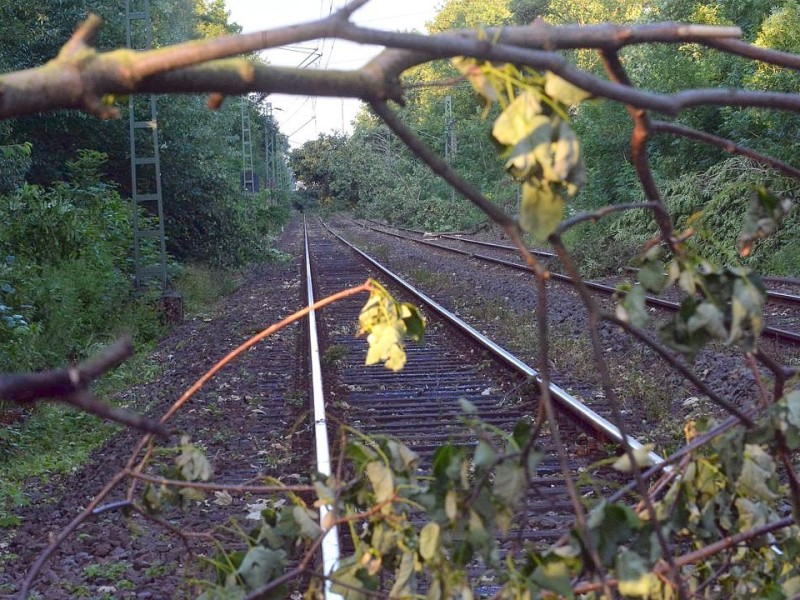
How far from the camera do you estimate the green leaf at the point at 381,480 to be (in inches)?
72.1

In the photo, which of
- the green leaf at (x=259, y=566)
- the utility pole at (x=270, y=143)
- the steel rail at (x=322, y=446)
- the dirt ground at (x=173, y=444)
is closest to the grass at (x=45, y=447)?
the dirt ground at (x=173, y=444)

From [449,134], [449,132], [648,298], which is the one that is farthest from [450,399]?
[449,134]

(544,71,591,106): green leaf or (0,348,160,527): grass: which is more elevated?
(544,71,591,106): green leaf

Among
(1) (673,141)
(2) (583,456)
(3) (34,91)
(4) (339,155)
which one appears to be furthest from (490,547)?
(4) (339,155)

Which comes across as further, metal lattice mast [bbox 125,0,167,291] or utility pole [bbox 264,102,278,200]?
utility pole [bbox 264,102,278,200]

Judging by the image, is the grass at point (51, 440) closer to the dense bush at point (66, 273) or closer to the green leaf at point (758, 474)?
the dense bush at point (66, 273)

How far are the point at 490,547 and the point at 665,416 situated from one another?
5.64m

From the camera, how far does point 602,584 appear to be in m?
1.58

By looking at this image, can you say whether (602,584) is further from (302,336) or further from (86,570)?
(302,336)

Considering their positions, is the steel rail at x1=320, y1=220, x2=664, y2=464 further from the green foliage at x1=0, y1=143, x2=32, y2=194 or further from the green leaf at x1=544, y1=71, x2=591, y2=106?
the green foliage at x1=0, y1=143, x2=32, y2=194

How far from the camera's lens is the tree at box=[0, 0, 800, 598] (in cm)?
124

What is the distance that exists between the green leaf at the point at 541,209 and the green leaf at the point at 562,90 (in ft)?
0.47

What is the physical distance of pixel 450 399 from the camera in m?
8.05

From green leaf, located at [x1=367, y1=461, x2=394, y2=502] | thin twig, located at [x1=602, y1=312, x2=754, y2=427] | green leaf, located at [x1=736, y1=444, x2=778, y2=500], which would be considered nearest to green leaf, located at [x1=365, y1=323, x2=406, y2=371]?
green leaf, located at [x1=367, y1=461, x2=394, y2=502]
